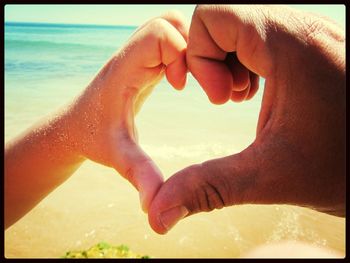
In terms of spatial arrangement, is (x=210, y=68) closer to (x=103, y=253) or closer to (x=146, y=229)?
(x=103, y=253)

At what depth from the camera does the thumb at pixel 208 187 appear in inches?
55.7

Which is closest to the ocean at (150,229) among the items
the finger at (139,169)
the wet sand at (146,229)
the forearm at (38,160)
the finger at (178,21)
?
the wet sand at (146,229)

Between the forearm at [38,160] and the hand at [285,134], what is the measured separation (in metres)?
0.88

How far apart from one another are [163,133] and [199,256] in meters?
3.30

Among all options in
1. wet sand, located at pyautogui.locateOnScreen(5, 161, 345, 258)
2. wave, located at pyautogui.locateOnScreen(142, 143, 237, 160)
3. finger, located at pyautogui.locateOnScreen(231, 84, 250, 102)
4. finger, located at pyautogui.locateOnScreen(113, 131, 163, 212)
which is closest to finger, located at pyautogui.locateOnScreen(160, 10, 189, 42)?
finger, located at pyautogui.locateOnScreen(231, 84, 250, 102)

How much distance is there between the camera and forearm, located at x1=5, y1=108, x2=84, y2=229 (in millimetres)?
2071

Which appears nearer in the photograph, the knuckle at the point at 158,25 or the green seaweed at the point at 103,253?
the knuckle at the point at 158,25

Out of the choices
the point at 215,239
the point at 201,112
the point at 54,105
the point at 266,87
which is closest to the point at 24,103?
the point at 54,105

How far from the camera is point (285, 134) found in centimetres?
138

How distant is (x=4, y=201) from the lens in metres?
2.23

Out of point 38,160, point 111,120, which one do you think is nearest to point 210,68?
point 111,120

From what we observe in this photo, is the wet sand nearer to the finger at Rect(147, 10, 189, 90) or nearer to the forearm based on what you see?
the forearm

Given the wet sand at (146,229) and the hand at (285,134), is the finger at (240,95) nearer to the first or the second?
the hand at (285,134)

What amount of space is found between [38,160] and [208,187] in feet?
→ 3.88
